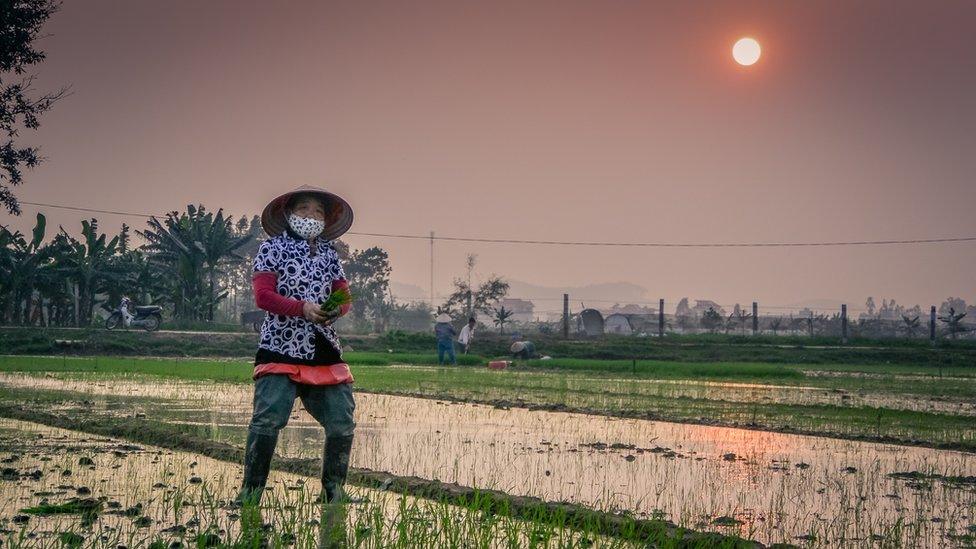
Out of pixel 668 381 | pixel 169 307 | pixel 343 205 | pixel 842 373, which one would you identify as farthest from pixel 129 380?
pixel 169 307

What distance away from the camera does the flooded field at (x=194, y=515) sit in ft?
14.9

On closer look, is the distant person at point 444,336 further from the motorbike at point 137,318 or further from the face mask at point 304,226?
the face mask at point 304,226

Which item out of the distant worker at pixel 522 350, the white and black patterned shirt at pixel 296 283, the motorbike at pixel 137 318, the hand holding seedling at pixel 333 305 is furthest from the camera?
the motorbike at pixel 137 318

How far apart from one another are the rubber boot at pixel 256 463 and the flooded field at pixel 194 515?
0.38ft

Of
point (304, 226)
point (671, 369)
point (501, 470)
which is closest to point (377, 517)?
point (304, 226)

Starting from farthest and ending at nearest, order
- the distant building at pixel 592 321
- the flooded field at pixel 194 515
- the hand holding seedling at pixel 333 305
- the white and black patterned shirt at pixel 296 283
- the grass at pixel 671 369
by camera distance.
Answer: the distant building at pixel 592 321 → the grass at pixel 671 369 → the white and black patterned shirt at pixel 296 283 → the hand holding seedling at pixel 333 305 → the flooded field at pixel 194 515

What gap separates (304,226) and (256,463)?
126cm

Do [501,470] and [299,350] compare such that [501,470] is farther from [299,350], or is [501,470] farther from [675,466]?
[299,350]

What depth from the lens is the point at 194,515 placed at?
5.13 meters

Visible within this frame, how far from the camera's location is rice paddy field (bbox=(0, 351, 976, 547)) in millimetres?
4949

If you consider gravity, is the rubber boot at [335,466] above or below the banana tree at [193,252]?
below

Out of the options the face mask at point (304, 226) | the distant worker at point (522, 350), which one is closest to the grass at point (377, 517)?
the face mask at point (304, 226)

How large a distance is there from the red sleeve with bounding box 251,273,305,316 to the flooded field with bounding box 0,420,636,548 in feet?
2.99

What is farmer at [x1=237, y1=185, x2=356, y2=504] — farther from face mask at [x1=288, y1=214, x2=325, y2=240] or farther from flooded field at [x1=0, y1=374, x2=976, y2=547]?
flooded field at [x1=0, y1=374, x2=976, y2=547]
